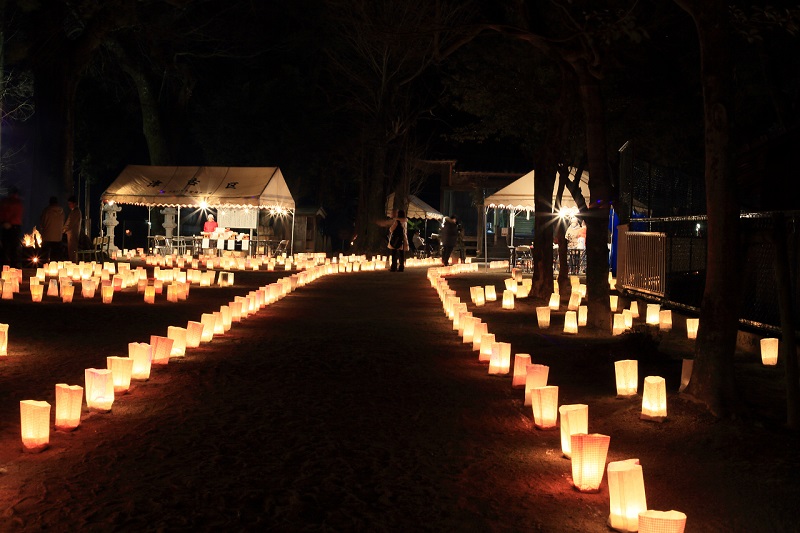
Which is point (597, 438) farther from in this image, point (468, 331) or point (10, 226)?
point (10, 226)

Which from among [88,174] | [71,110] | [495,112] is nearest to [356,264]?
[495,112]

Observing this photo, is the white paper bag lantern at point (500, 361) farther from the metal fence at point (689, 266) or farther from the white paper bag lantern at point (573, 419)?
the white paper bag lantern at point (573, 419)

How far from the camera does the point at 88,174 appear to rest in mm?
45312

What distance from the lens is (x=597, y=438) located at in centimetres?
536

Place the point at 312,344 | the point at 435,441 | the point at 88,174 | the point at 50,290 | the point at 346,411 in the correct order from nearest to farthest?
the point at 435,441
the point at 346,411
the point at 312,344
the point at 50,290
the point at 88,174

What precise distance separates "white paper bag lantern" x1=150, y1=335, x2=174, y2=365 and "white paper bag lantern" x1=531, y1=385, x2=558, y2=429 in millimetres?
4321

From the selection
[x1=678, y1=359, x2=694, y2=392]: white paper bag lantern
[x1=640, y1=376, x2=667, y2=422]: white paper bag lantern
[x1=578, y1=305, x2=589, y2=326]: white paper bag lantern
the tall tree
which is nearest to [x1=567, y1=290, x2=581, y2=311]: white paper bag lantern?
[x1=578, y1=305, x2=589, y2=326]: white paper bag lantern

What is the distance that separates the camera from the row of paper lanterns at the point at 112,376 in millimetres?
5914

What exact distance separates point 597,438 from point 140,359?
4.92 m

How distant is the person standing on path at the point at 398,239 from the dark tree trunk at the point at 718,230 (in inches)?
831

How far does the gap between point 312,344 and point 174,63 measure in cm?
3233

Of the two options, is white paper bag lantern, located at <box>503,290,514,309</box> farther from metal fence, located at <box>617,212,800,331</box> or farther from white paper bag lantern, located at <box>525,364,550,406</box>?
white paper bag lantern, located at <box>525,364,550,406</box>

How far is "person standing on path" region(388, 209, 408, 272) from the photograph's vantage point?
2934 cm

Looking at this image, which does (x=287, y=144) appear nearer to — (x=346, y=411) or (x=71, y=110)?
(x=71, y=110)
